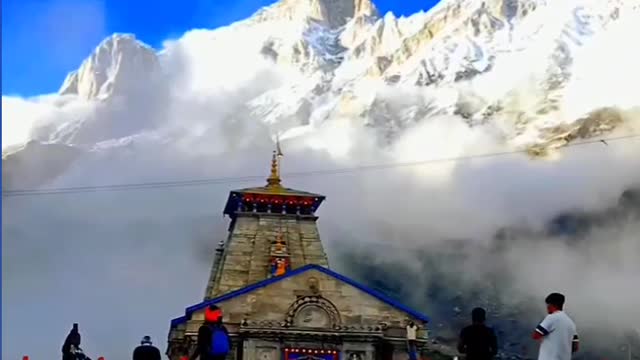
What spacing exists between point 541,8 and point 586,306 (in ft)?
219

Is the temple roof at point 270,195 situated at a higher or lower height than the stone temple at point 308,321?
higher

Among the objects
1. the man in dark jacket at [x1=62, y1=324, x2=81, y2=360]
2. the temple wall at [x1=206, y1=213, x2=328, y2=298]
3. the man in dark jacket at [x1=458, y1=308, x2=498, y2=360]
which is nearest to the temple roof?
the temple wall at [x1=206, y1=213, x2=328, y2=298]

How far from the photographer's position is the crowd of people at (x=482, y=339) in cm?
1295

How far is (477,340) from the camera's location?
15117 millimetres

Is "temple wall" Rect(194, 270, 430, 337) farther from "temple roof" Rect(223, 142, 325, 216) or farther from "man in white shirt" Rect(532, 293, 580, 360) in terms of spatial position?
"man in white shirt" Rect(532, 293, 580, 360)

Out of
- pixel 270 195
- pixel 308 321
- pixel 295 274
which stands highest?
pixel 270 195

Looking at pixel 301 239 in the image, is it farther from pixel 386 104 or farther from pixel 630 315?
pixel 386 104

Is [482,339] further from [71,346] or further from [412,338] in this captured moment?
[412,338]

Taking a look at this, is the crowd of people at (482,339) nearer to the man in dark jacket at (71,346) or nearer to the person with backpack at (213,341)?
the person with backpack at (213,341)

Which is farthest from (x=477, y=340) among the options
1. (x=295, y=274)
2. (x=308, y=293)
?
(x=295, y=274)

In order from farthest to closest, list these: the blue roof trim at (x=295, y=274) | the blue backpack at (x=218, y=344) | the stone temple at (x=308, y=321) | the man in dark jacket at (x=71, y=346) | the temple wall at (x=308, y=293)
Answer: the blue roof trim at (x=295, y=274) < the temple wall at (x=308, y=293) < the stone temple at (x=308, y=321) < the man in dark jacket at (x=71, y=346) < the blue backpack at (x=218, y=344)

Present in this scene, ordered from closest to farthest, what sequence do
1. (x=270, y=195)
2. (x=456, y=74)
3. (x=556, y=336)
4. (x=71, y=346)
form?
(x=556, y=336)
(x=71, y=346)
(x=270, y=195)
(x=456, y=74)

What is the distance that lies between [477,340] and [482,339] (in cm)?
7

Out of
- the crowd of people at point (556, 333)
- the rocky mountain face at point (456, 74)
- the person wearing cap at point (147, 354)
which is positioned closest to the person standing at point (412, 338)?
the person wearing cap at point (147, 354)
